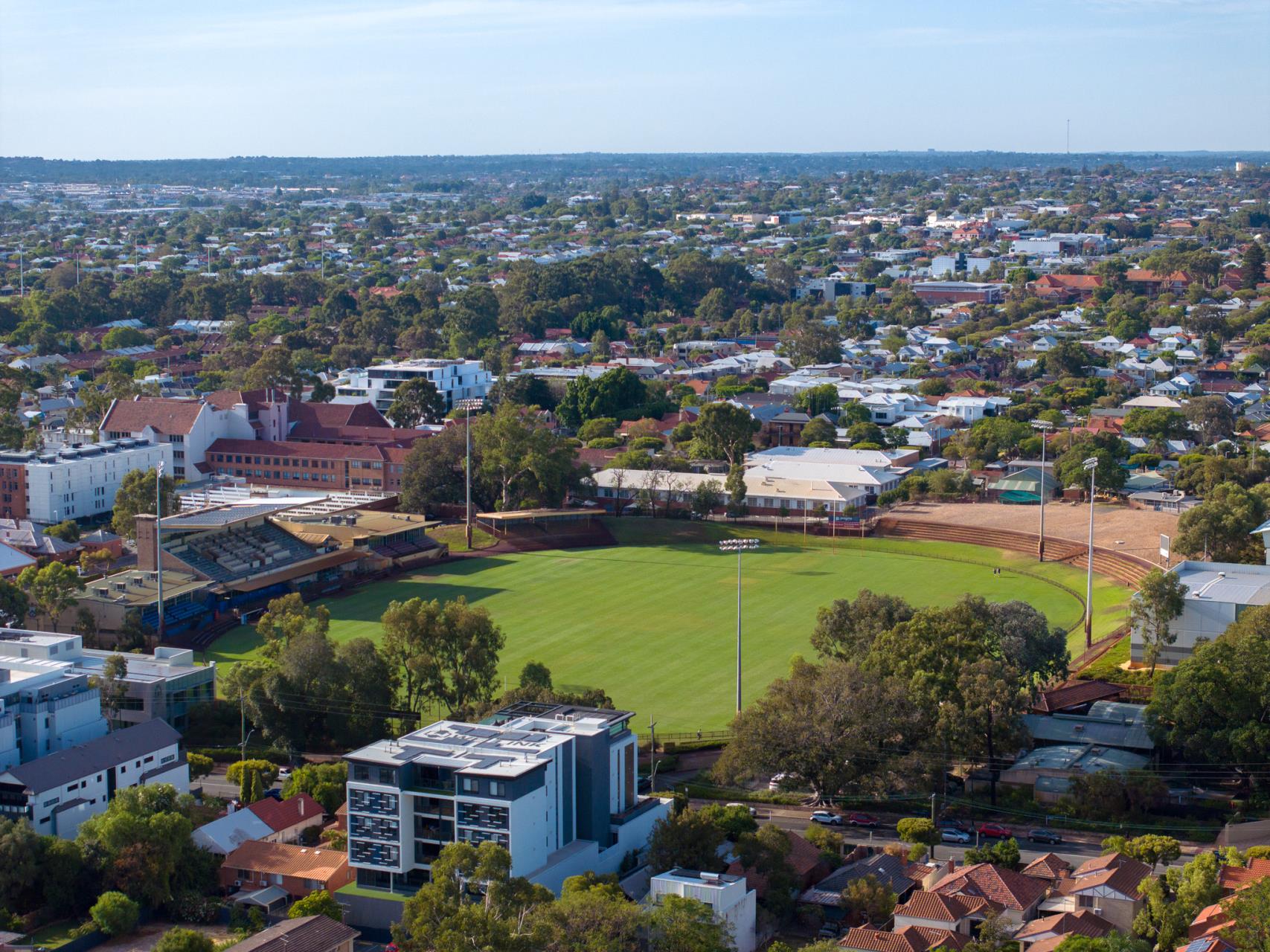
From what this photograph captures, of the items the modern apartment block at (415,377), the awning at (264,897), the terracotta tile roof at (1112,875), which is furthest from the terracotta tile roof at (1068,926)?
the modern apartment block at (415,377)

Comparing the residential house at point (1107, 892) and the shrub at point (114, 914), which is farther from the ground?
the residential house at point (1107, 892)

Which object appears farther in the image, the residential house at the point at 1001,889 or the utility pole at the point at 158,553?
the utility pole at the point at 158,553

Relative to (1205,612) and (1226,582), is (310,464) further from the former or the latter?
(1205,612)

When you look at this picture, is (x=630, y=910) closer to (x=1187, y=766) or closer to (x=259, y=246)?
(x=1187, y=766)

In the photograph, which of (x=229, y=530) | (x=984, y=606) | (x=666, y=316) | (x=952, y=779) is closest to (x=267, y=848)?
(x=952, y=779)

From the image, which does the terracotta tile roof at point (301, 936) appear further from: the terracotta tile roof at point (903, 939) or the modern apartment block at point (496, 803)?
the terracotta tile roof at point (903, 939)

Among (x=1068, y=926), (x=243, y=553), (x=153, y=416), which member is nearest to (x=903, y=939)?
(x=1068, y=926)
